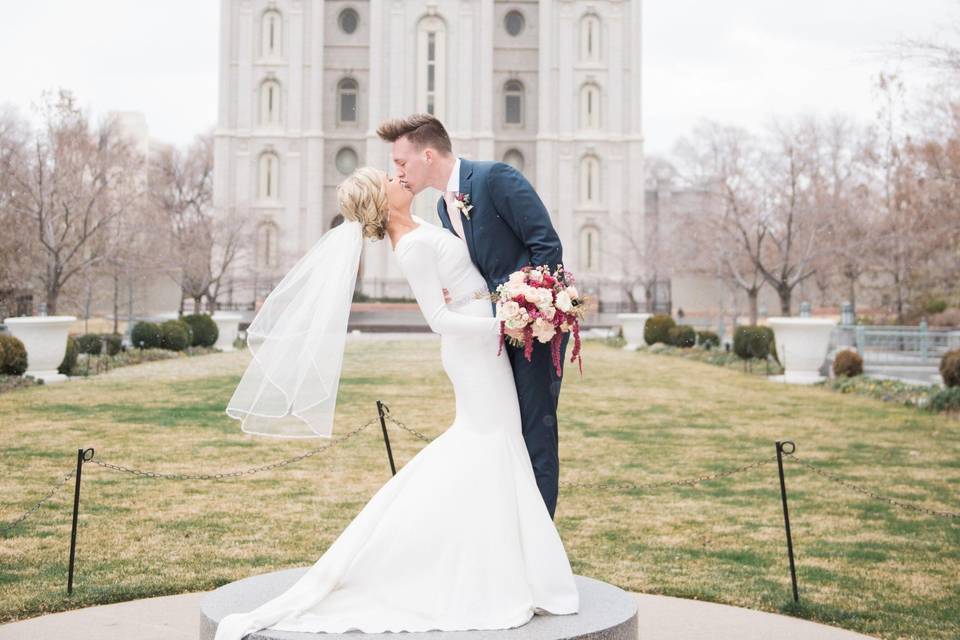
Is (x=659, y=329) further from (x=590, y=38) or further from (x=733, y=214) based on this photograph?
(x=590, y=38)

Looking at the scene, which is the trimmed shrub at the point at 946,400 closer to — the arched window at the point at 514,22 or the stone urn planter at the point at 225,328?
the stone urn planter at the point at 225,328

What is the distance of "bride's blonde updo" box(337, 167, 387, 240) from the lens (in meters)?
4.36

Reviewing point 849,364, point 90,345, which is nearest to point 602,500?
point 849,364

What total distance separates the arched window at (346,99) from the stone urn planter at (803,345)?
127 ft

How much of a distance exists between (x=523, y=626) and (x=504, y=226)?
161 cm

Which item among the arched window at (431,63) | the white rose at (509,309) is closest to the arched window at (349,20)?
the arched window at (431,63)

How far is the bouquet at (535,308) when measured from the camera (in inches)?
167

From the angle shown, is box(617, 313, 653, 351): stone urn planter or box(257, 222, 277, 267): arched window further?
box(257, 222, 277, 267): arched window

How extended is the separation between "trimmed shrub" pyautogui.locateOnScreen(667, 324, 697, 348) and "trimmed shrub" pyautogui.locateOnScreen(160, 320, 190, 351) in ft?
43.3

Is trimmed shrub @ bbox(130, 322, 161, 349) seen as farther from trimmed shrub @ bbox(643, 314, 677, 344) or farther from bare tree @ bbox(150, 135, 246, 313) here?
trimmed shrub @ bbox(643, 314, 677, 344)

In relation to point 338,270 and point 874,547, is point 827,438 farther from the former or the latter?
point 338,270

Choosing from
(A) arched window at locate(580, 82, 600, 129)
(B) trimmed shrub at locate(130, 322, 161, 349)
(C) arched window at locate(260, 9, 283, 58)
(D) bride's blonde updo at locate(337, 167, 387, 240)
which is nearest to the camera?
(D) bride's blonde updo at locate(337, 167, 387, 240)

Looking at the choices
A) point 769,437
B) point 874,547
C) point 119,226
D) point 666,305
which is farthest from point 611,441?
point 666,305

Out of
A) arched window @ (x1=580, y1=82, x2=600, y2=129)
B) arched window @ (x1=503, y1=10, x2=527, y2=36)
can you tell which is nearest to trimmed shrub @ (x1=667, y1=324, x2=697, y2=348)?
arched window @ (x1=580, y1=82, x2=600, y2=129)
